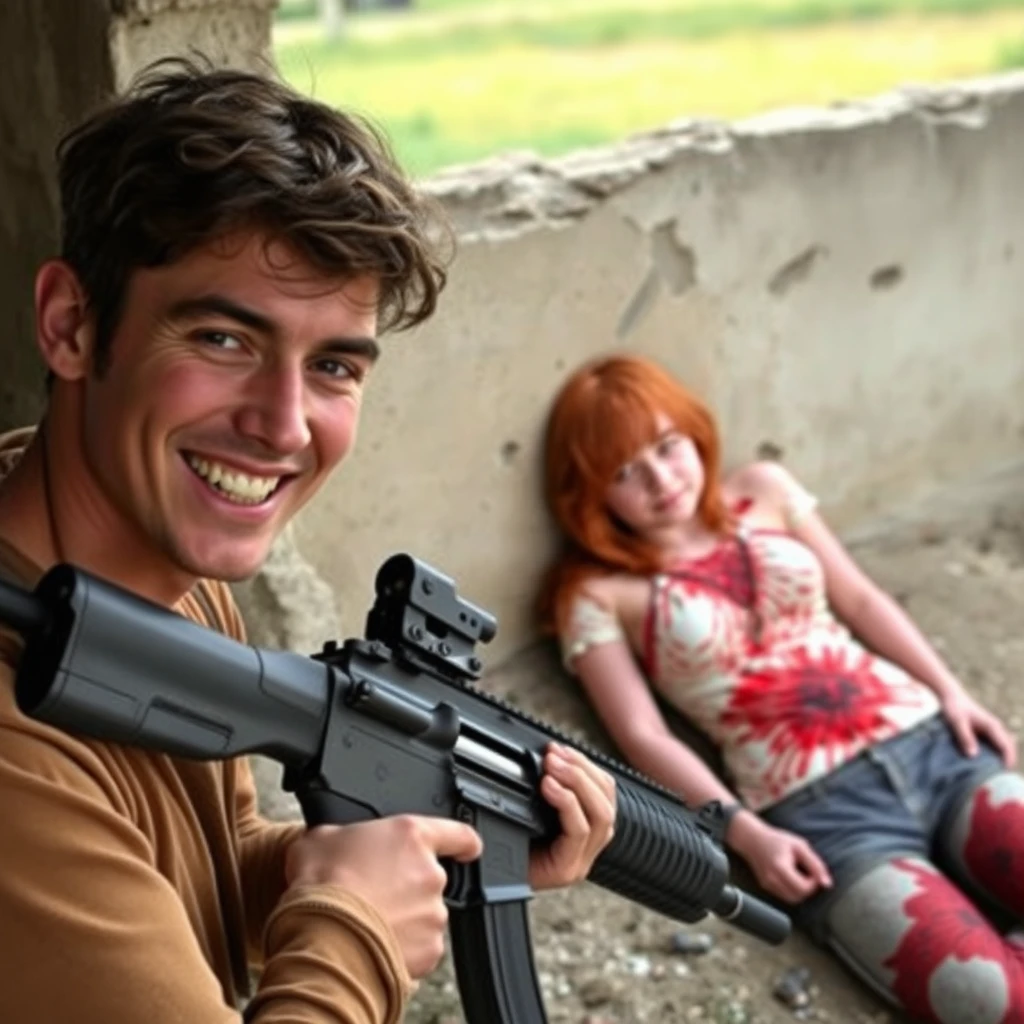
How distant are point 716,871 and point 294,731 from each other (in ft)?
2.58

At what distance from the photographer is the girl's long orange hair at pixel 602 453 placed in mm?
3143

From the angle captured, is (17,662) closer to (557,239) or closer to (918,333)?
(557,239)

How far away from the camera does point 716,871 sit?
2.20 meters

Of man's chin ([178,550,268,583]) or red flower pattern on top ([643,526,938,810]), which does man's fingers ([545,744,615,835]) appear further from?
red flower pattern on top ([643,526,938,810])

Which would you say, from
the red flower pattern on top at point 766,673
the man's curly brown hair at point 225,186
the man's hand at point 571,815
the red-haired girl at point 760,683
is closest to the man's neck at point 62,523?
the man's curly brown hair at point 225,186

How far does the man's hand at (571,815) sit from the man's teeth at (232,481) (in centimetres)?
45

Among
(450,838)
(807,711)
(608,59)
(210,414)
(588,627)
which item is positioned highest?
(608,59)

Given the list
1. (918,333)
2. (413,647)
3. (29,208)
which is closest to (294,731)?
(413,647)

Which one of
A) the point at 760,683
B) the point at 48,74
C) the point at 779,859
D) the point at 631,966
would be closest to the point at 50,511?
the point at 48,74

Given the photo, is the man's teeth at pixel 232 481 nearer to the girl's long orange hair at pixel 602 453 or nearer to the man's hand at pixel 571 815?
the man's hand at pixel 571 815

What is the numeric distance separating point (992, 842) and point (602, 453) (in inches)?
35.2

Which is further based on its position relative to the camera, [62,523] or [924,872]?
[924,872]

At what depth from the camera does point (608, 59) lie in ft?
35.7

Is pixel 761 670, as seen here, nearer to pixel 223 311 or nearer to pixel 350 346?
pixel 350 346
